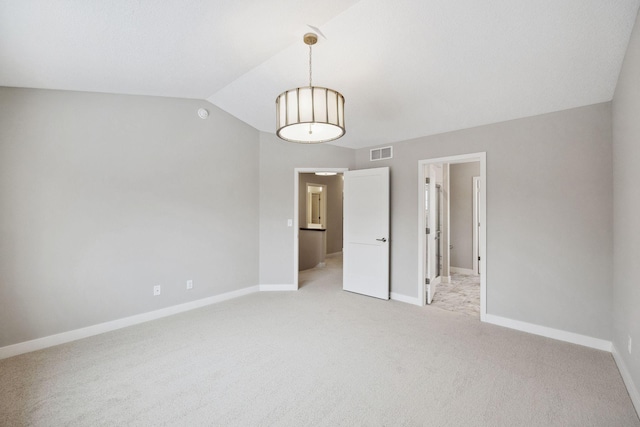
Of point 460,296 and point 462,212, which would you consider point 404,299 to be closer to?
point 460,296

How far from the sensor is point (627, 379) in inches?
84.4

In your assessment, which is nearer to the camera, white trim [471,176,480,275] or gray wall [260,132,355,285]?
gray wall [260,132,355,285]

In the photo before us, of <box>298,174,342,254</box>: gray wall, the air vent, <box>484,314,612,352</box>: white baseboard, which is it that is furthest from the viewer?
<box>298,174,342,254</box>: gray wall

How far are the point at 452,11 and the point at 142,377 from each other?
3.67m

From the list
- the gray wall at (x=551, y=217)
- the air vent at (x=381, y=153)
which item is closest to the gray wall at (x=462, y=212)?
the air vent at (x=381, y=153)

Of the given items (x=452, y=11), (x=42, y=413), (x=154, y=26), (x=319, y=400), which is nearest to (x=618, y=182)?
(x=452, y=11)

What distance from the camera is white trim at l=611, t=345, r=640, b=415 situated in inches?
74.8

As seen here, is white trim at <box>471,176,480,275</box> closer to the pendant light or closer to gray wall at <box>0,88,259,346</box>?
gray wall at <box>0,88,259,346</box>

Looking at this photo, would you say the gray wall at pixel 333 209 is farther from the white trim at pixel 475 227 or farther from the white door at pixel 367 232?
the white trim at pixel 475 227

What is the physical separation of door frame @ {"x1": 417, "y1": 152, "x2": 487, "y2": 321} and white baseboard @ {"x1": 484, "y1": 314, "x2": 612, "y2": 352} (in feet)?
0.50

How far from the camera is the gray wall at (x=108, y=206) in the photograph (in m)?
2.67

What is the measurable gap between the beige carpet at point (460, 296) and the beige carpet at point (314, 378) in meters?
0.53

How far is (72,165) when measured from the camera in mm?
2918

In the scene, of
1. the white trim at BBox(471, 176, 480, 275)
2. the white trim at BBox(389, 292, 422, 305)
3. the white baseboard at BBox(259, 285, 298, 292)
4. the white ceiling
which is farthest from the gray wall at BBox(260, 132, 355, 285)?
the white trim at BBox(471, 176, 480, 275)
